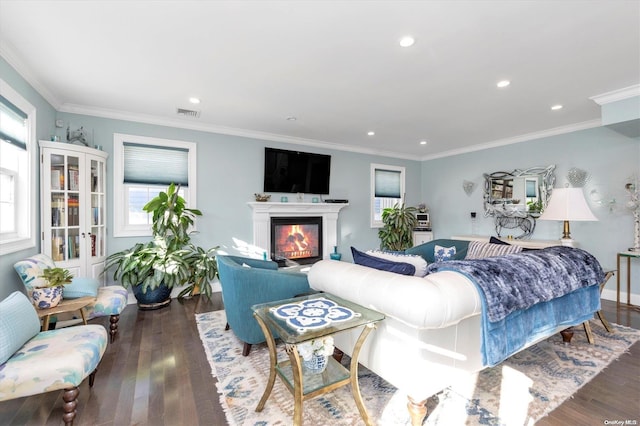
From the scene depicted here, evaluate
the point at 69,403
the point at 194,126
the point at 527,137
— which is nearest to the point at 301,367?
the point at 69,403

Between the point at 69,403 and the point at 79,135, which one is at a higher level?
the point at 79,135

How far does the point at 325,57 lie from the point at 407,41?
68 centimetres

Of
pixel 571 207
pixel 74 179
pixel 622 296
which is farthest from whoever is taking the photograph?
pixel 622 296

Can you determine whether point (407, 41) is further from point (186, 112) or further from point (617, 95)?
point (186, 112)

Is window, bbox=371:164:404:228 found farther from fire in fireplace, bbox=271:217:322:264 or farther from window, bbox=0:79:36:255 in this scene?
window, bbox=0:79:36:255

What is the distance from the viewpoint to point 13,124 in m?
2.64

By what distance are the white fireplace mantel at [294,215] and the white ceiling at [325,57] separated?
1.44 metres

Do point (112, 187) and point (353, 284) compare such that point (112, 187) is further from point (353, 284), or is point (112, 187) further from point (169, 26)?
point (353, 284)

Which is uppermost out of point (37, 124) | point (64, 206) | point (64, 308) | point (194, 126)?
point (194, 126)

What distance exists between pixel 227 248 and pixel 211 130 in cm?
184

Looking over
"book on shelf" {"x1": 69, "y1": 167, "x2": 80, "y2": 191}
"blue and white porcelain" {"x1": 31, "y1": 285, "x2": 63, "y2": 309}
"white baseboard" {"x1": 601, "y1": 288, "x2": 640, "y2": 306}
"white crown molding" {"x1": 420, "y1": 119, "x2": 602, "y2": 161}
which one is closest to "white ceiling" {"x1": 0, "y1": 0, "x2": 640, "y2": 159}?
"white crown molding" {"x1": 420, "y1": 119, "x2": 602, "y2": 161}

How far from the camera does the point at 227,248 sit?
4625mm

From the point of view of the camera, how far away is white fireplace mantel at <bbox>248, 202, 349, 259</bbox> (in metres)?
4.80

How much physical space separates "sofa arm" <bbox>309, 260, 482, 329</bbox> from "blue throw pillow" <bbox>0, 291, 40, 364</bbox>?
188cm
